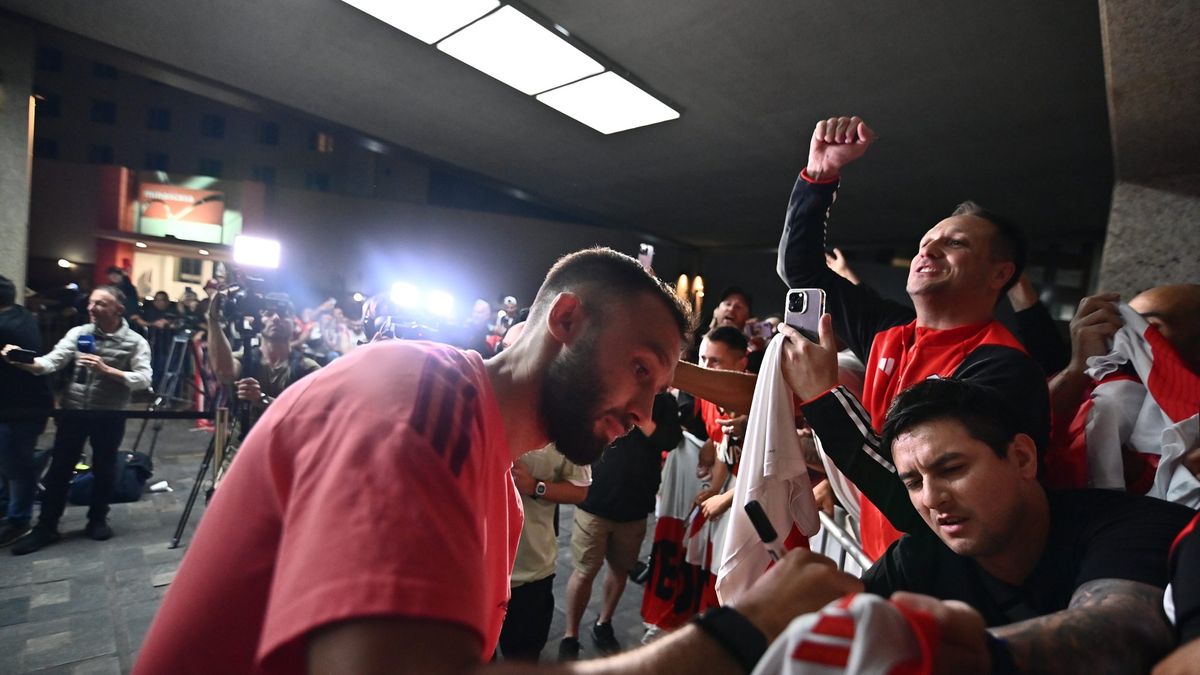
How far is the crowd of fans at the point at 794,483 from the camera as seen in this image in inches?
27.0

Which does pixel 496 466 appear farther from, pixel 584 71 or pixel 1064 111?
pixel 1064 111

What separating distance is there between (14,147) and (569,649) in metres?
7.23

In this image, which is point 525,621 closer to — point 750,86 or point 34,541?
point 34,541

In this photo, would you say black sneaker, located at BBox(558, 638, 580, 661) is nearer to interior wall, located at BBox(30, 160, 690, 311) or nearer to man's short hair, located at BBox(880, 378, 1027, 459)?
man's short hair, located at BBox(880, 378, 1027, 459)

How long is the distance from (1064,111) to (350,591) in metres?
8.52

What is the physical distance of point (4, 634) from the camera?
3355 millimetres

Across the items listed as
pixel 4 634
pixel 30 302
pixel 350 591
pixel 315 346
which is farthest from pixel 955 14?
pixel 30 302

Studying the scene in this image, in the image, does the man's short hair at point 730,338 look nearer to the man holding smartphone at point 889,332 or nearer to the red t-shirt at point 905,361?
the man holding smartphone at point 889,332

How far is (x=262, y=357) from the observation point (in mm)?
4918

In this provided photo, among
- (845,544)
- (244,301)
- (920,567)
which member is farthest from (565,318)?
(244,301)

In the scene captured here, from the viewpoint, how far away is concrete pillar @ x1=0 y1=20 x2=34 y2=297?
5934 mm

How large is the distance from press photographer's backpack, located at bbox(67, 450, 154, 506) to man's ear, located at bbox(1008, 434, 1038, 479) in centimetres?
620

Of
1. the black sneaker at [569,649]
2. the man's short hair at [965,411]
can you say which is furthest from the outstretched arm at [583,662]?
the black sneaker at [569,649]

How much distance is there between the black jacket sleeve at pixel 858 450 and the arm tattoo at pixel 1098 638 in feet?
1.86
